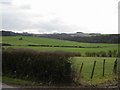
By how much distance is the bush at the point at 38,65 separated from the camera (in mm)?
16141

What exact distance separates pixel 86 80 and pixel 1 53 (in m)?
7.08

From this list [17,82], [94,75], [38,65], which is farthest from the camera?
[94,75]

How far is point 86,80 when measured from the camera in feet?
53.2

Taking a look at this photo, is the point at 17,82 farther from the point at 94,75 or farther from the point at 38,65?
the point at 94,75

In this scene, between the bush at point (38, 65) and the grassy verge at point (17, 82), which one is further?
the bush at point (38, 65)

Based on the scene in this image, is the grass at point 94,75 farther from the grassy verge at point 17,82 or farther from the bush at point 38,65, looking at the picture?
the grassy verge at point 17,82

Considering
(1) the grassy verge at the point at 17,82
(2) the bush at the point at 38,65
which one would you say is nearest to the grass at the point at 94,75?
(2) the bush at the point at 38,65

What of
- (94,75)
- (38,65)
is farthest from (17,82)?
(94,75)

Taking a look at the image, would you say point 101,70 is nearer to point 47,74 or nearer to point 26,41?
point 47,74

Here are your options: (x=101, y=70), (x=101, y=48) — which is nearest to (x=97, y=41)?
(x=101, y=48)

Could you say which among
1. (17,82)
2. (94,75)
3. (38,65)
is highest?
(38,65)

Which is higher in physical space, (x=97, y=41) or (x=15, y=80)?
(x=97, y=41)

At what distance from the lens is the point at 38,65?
57.1 feet

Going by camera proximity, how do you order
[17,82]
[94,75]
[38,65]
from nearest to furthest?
[17,82], [38,65], [94,75]
